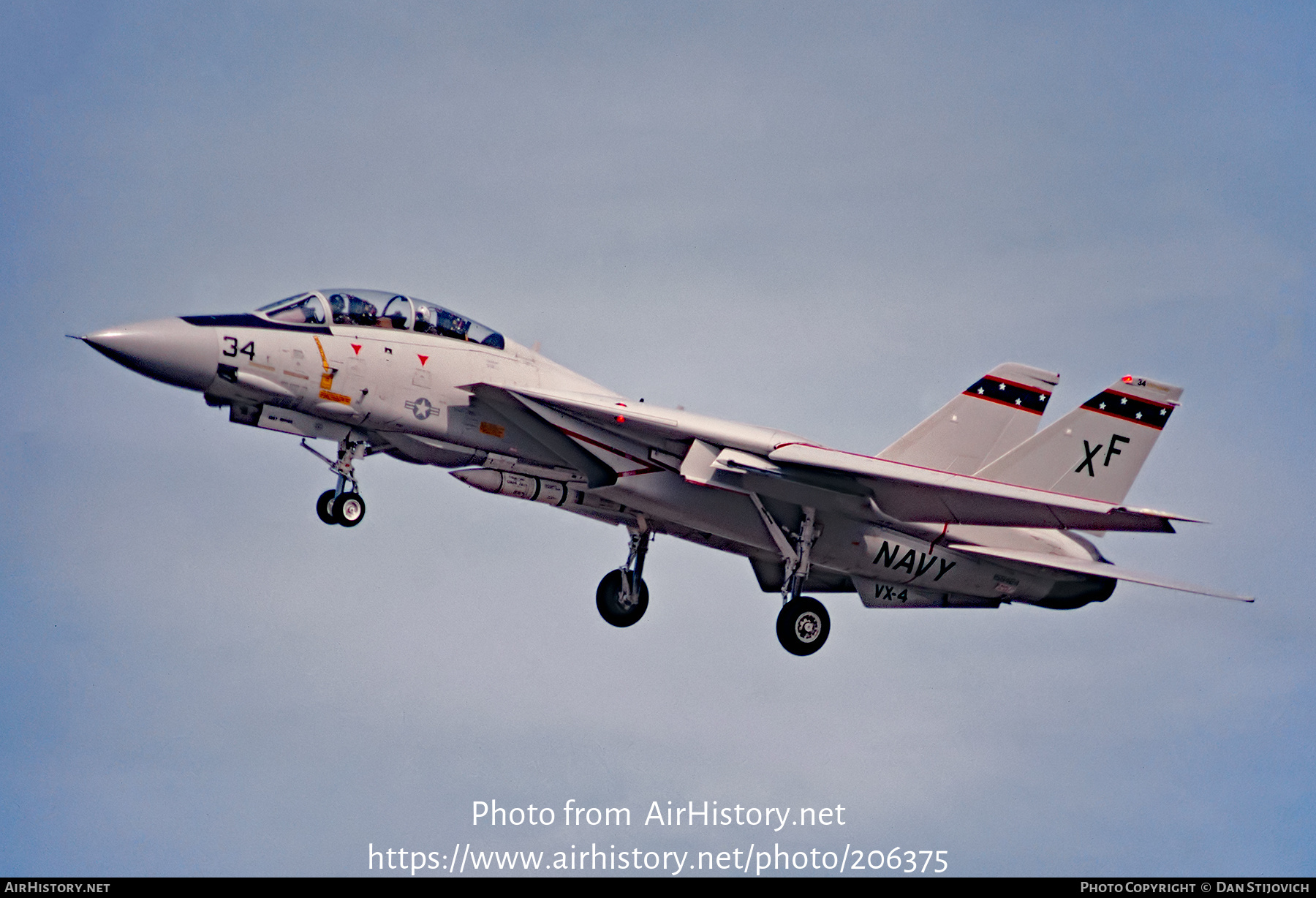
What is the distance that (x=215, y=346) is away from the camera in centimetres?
2083

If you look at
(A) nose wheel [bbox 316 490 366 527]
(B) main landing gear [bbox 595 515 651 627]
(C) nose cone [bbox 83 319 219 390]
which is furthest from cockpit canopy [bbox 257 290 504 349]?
(B) main landing gear [bbox 595 515 651 627]

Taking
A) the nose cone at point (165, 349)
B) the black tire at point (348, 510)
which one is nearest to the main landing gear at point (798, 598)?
the black tire at point (348, 510)

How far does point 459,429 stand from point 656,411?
8.57 ft

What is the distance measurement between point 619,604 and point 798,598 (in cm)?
271

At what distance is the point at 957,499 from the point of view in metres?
23.0

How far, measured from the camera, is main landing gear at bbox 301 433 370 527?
70.7ft

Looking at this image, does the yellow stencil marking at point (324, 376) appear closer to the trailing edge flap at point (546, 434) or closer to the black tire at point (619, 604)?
the trailing edge flap at point (546, 434)

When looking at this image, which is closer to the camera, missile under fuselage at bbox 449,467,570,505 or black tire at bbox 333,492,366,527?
black tire at bbox 333,492,366,527

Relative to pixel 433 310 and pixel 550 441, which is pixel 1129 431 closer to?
pixel 550 441

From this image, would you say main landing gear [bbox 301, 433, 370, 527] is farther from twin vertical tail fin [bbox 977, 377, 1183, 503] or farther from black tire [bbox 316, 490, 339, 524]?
twin vertical tail fin [bbox 977, 377, 1183, 503]

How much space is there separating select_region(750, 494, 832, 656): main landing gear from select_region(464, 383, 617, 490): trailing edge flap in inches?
88.8

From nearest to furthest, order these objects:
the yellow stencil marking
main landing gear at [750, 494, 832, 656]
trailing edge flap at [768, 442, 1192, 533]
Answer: the yellow stencil marking, trailing edge flap at [768, 442, 1192, 533], main landing gear at [750, 494, 832, 656]
